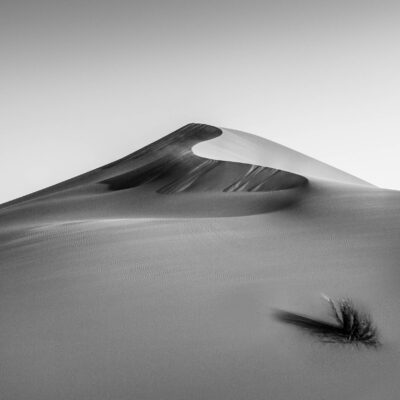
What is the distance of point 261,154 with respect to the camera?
5.51 feet

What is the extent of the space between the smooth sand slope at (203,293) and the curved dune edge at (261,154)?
1.13 feet

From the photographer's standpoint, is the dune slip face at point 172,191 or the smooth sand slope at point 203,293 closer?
the smooth sand slope at point 203,293

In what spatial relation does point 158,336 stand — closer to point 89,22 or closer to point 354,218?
point 354,218

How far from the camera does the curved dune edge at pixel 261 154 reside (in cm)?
148

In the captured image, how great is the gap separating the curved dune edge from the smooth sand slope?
345 millimetres

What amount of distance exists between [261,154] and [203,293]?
1068 millimetres

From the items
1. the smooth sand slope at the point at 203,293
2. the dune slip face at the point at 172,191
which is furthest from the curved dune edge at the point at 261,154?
the smooth sand slope at the point at 203,293

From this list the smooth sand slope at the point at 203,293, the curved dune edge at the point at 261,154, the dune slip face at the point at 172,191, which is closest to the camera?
the smooth sand slope at the point at 203,293

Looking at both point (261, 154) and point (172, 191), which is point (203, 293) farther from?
point (261, 154)

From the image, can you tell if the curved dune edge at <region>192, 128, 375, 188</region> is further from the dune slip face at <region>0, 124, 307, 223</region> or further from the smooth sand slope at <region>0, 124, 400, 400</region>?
the smooth sand slope at <region>0, 124, 400, 400</region>

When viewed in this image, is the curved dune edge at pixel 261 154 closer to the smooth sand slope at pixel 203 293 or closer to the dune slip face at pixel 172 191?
the dune slip face at pixel 172 191

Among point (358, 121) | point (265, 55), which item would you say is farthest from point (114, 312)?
point (358, 121)

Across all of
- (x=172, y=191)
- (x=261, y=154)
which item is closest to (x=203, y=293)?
(x=172, y=191)

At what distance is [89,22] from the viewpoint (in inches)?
73.4
